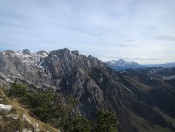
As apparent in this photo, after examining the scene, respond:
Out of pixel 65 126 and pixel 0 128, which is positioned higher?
pixel 0 128

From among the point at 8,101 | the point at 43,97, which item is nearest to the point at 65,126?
the point at 43,97

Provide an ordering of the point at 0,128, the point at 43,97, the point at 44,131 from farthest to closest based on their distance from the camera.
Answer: the point at 43,97
the point at 44,131
the point at 0,128

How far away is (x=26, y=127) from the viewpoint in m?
27.1

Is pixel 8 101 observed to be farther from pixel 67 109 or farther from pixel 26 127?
pixel 67 109

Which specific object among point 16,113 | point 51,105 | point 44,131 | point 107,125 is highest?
point 16,113

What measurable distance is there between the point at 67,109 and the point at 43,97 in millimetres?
9672

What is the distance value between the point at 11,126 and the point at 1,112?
212 cm

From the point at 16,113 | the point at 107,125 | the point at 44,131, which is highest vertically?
the point at 16,113

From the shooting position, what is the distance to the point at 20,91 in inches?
3565

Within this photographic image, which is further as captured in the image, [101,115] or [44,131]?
[101,115]

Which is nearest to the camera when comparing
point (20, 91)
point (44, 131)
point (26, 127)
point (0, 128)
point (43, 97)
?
point (0, 128)

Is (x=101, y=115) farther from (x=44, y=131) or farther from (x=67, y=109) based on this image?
(x=44, y=131)

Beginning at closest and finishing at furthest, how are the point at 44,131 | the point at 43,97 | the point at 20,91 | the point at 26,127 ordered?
the point at 26,127 → the point at 44,131 → the point at 20,91 → the point at 43,97

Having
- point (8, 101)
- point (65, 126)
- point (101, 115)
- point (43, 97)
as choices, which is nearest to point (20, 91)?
point (43, 97)
